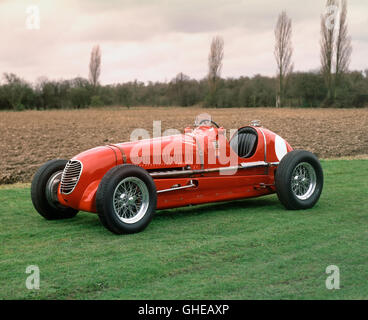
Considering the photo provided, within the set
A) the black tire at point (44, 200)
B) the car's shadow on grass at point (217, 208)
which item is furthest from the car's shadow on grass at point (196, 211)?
the black tire at point (44, 200)

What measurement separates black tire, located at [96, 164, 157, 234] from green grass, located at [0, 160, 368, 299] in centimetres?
14

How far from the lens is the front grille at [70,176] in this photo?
6.26 m

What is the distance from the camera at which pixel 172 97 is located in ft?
196

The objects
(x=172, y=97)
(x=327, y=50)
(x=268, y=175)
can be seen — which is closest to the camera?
(x=268, y=175)

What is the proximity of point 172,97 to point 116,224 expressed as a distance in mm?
54720

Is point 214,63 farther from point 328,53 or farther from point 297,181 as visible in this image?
point 297,181

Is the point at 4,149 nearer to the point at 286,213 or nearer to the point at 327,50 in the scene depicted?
the point at 286,213

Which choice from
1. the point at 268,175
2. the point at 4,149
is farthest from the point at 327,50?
the point at 268,175

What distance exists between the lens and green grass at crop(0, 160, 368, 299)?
13.2ft

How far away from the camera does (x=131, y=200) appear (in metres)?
6.03

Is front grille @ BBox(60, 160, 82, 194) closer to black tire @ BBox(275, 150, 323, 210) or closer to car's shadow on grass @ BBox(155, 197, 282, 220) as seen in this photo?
car's shadow on grass @ BBox(155, 197, 282, 220)

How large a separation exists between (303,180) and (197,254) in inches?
122

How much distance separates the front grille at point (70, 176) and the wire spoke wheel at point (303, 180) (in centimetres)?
320

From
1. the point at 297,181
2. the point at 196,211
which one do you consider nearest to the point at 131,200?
the point at 196,211
